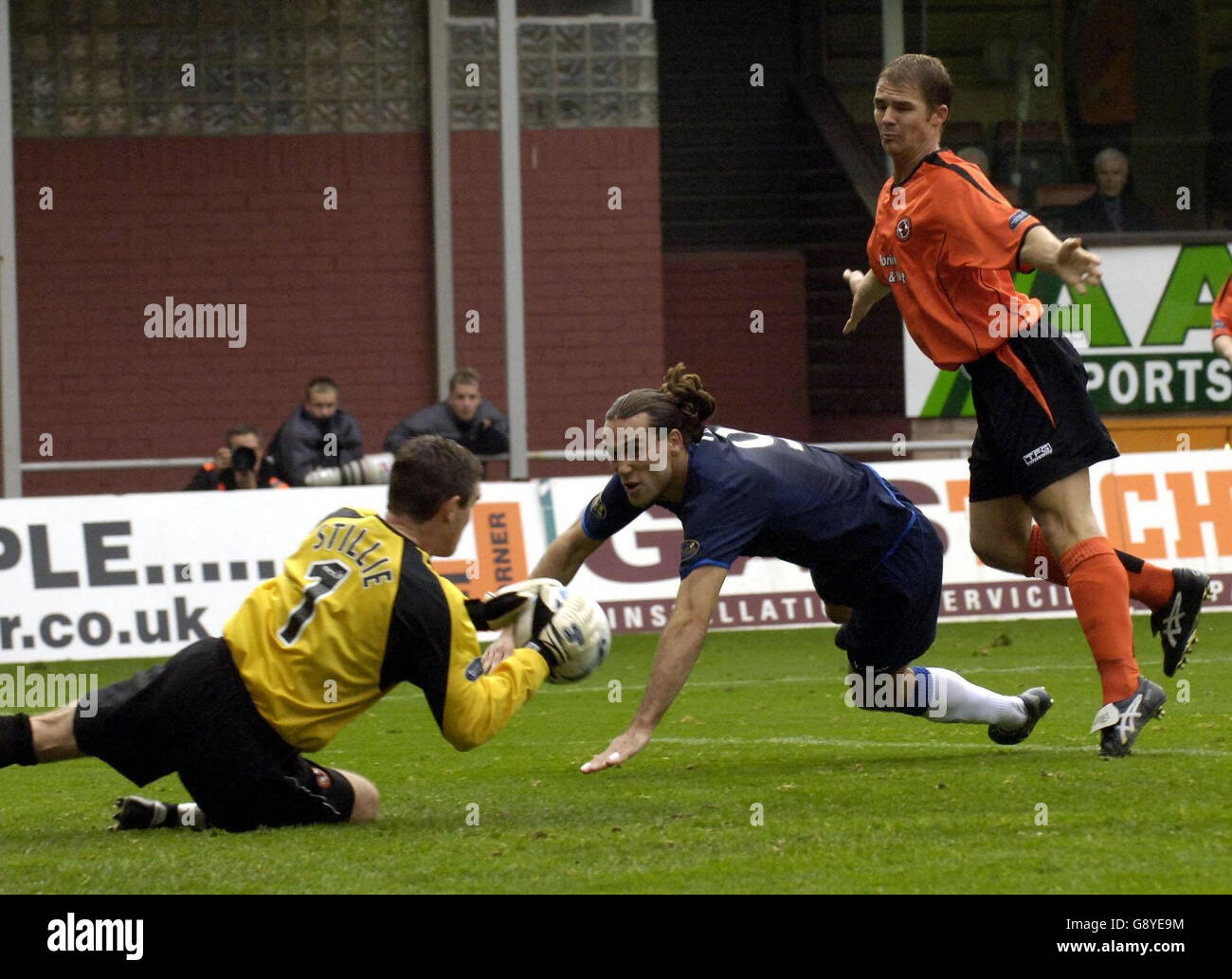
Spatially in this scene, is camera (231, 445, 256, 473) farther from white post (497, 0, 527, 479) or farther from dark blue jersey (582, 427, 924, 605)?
dark blue jersey (582, 427, 924, 605)

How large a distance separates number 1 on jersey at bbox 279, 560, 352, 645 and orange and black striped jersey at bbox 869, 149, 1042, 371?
7.65ft

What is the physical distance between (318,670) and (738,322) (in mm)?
15867

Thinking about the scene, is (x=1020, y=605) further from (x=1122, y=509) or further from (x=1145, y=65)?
(x=1145, y=65)

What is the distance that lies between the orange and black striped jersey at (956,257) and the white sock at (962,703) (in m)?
1.09

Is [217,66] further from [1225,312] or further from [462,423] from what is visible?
[1225,312]

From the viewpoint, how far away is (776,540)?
270 inches

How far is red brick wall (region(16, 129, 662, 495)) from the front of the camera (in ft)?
58.3

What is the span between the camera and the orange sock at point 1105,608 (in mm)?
6793

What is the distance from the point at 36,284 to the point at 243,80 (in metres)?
2.50

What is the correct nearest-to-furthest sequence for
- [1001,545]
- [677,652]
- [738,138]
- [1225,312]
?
[677,652] → [1001,545] → [1225,312] → [738,138]
